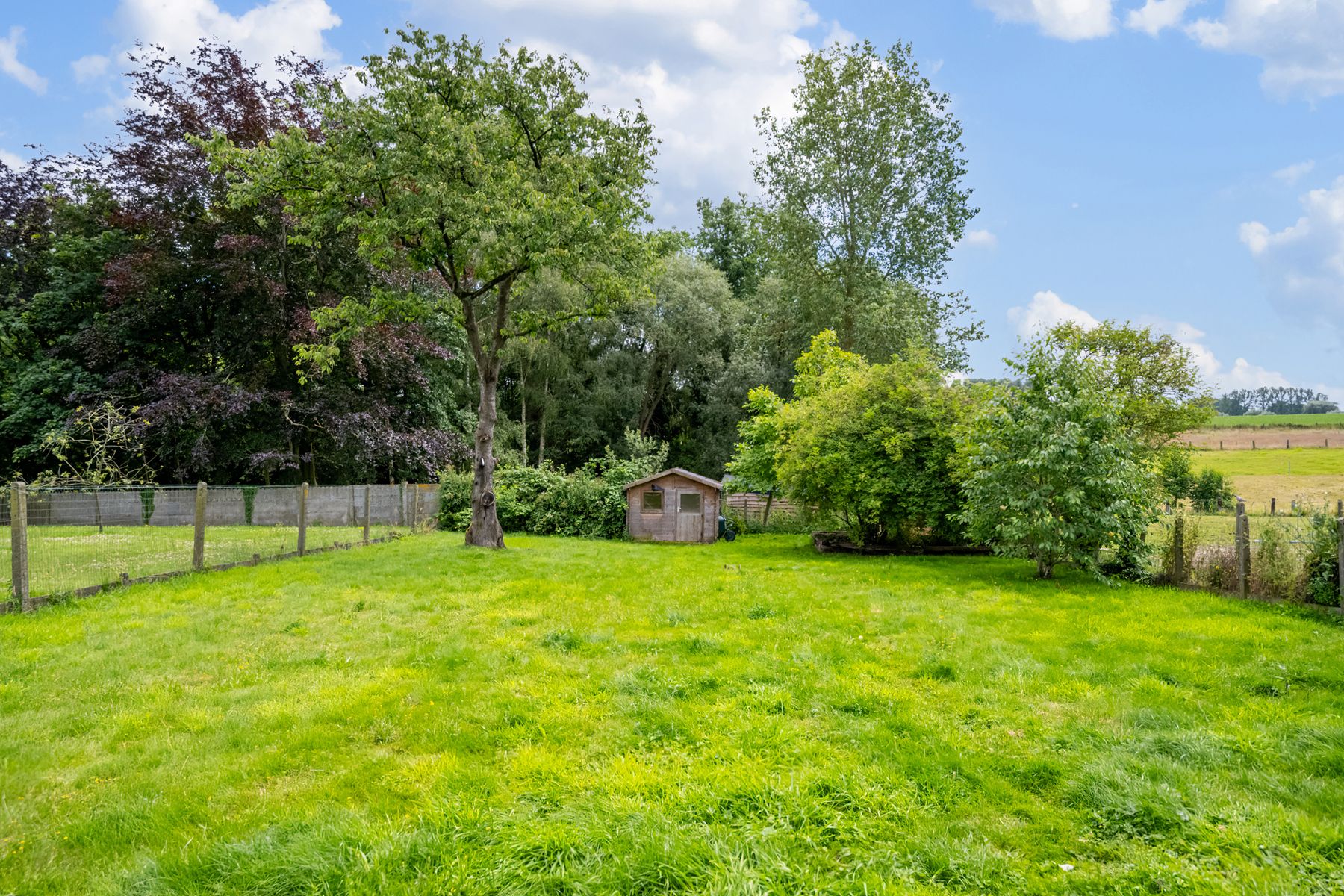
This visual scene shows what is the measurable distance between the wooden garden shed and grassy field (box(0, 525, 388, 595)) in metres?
10.4

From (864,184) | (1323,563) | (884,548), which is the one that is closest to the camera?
(1323,563)

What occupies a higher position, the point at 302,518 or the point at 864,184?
the point at 864,184

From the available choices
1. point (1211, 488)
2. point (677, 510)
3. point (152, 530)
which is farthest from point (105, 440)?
point (1211, 488)

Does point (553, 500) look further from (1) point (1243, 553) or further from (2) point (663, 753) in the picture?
(2) point (663, 753)

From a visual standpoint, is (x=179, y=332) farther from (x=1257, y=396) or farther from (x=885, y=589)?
(x=1257, y=396)

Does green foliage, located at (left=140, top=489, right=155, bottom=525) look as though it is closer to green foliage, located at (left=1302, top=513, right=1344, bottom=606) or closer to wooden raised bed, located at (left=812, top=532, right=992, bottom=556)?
wooden raised bed, located at (left=812, top=532, right=992, bottom=556)

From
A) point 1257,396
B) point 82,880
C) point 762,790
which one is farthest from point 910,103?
point 1257,396

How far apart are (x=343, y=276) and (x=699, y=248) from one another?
90.6ft

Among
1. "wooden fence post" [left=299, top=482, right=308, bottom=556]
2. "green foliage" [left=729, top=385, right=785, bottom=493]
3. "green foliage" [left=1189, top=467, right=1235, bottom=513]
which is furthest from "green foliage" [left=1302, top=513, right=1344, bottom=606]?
"green foliage" [left=1189, top=467, right=1235, bottom=513]

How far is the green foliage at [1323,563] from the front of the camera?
856cm

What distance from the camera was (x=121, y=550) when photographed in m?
9.58

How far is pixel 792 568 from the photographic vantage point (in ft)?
45.0

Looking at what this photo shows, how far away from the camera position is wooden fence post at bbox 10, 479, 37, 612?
25.5 ft

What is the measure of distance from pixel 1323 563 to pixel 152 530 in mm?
17236
